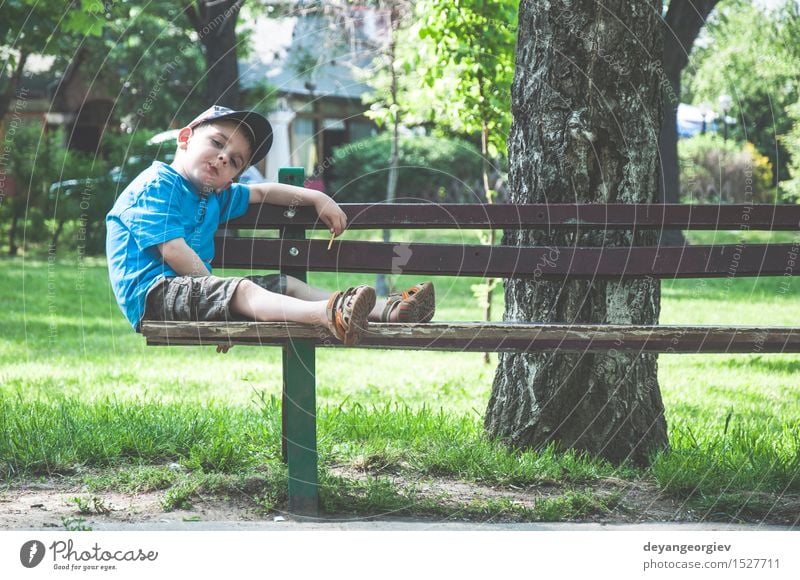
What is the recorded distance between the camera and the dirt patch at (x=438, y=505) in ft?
12.8

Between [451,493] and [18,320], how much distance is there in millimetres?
6907

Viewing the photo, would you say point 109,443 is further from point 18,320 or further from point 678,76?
point 678,76

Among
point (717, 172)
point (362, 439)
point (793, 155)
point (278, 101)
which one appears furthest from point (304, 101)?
point (362, 439)

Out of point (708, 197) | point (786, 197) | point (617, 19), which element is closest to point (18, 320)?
point (617, 19)

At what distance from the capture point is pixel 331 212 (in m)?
4.19

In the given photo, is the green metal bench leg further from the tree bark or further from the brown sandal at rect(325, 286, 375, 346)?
the tree bark

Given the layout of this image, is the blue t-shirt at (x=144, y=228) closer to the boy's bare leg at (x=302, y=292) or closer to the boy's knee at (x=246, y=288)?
the boy's knee at (x=246, y=288)

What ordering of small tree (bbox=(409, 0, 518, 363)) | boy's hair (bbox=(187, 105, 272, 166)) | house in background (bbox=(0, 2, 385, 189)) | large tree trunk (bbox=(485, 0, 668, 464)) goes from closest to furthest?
boy's hair (bbox=(187, 105, 272, 166)), large tree trunk (bbox=(485, 0, 668, 464)), small tree (bbox=(409, 0, 518, 363)), house in background (bbox=(0, 2, 385, 189))

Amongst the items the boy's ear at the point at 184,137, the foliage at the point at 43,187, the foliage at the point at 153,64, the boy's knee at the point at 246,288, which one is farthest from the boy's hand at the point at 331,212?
the foliage at the point at 153,64

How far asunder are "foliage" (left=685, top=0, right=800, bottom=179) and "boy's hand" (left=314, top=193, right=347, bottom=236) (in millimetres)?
12361

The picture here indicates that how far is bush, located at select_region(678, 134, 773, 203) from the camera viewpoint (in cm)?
2255

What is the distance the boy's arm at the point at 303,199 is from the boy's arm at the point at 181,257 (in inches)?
17.9

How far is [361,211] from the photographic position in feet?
14.1

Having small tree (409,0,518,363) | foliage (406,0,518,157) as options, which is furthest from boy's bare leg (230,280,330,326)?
foliage (406,0,518,157)
